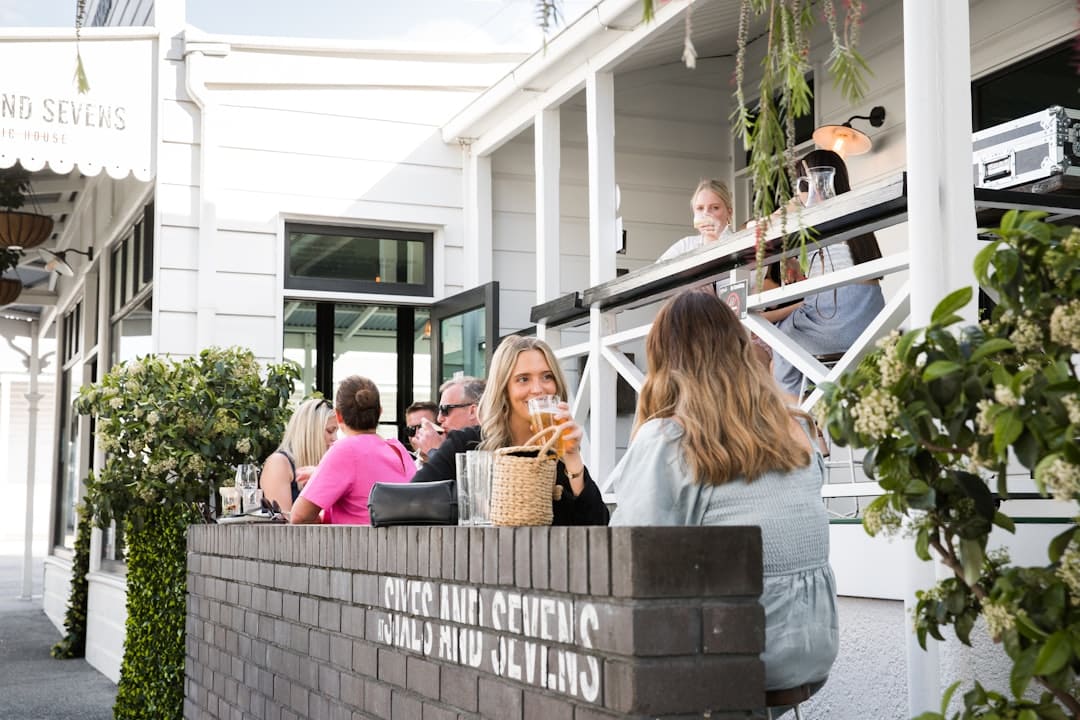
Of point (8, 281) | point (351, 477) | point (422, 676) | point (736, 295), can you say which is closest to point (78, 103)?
point (351, 477)

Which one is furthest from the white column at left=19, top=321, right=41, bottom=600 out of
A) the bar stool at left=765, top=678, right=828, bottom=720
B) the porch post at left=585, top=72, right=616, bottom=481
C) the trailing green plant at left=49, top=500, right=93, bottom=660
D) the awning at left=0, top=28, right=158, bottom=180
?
the bar stool at left=765, top=678, right=828, bottom=720

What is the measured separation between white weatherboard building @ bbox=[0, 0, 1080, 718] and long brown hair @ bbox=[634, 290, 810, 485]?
315cm

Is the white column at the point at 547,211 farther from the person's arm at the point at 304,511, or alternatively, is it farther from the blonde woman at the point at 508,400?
the blonde woman at the point at 508,400

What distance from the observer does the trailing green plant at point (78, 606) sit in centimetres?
973

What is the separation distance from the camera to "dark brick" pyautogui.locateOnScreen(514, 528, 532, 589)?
2.20 m

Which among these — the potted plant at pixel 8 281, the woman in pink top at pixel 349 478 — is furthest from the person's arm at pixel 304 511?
the potted plant at pixel 8 281

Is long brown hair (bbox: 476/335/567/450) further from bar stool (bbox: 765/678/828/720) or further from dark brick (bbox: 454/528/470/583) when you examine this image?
bar stool (bbox: 765/678/828/720)

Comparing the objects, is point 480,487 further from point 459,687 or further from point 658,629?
point 658,629

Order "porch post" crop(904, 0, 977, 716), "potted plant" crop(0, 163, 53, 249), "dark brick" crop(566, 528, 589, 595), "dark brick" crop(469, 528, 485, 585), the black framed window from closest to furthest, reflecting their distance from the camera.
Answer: "dark brick" crop(566, 528, 589, 595)
"dark brick" crop(469, 528, 485, 585)
"porch post" crop(904, 0, 977, 716)
the black framed window
"potted plant" crop(0, 163, 53, 249)

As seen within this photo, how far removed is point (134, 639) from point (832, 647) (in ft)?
16.8

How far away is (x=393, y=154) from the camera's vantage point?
8.16 meters

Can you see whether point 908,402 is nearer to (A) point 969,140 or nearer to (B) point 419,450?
(A) point 969,140

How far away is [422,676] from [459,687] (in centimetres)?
21

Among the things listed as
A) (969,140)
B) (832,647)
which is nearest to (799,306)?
(969,140)
